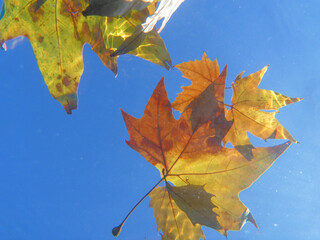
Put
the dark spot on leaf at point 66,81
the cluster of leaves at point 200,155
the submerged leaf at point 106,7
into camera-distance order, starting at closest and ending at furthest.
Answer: the submerged leaf at point 106,7 → the cluster of leaves at point 200,155 → the dark spot on leaf at point 66,81

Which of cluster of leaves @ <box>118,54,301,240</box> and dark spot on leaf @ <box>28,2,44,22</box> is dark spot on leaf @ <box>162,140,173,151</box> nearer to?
cluster of leaves @ <box>118,54,301,240</box>

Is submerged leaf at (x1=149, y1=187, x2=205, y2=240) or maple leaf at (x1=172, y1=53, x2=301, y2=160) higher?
maple leaf at (x1=172, y1=53, x2=301, y2=160)

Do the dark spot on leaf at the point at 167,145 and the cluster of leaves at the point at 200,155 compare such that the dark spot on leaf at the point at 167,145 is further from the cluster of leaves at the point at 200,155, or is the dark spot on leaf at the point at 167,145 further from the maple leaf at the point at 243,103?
the maple leaf at the point at 243,103

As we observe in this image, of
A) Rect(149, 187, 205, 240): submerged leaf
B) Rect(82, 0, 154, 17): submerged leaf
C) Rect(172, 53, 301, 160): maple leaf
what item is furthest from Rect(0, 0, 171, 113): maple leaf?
Rect(149, 187, 205, 240): submerged leaf

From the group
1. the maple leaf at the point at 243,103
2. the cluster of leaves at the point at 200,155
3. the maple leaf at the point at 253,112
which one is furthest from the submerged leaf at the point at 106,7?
the maple leaf at the point at 253,112

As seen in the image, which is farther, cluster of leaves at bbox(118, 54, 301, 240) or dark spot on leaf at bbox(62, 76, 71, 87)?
dark spot on leaf at bbox(62, 76, 71, 87)

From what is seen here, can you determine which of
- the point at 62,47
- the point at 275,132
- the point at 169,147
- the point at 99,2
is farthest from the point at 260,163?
the point at 62,47

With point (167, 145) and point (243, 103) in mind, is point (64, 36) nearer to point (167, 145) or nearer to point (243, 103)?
point (167, 145)

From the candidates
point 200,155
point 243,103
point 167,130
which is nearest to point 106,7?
point 167,130
